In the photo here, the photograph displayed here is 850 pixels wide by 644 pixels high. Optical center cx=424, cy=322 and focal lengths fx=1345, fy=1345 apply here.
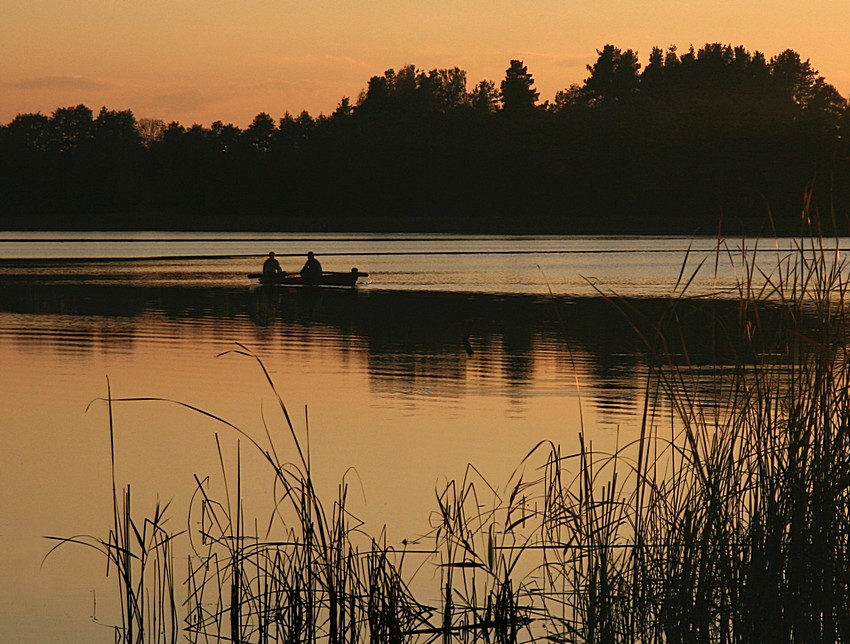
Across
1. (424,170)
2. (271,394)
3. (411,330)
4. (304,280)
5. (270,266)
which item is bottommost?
(271,394)

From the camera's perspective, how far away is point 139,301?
2769cm

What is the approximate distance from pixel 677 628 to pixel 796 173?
289 ft

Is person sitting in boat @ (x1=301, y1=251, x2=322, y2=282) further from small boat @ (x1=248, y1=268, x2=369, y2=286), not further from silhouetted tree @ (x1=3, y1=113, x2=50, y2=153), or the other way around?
silhouetted tree @ (x1=3, y1=113, x2=50, y2=153)

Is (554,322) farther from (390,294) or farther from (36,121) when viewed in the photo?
(36,121)

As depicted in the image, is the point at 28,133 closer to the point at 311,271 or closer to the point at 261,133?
the point at 261,133

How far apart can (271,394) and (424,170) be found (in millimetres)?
81764

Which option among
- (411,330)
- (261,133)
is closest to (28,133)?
(261,133)

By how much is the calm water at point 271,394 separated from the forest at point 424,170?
61774 millimetres

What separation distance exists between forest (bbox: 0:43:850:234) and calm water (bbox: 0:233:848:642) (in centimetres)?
6177

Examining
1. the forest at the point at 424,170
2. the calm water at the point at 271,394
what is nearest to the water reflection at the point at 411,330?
the calm water at the point at 271,394

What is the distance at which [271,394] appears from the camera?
1329 centimetres

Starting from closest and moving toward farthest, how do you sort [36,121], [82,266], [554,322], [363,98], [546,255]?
[554,322] → [82,266] → [546,255] → [36,121] → [363,98]

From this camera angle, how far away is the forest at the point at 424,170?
3568 inches

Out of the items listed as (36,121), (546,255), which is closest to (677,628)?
(546,255)
